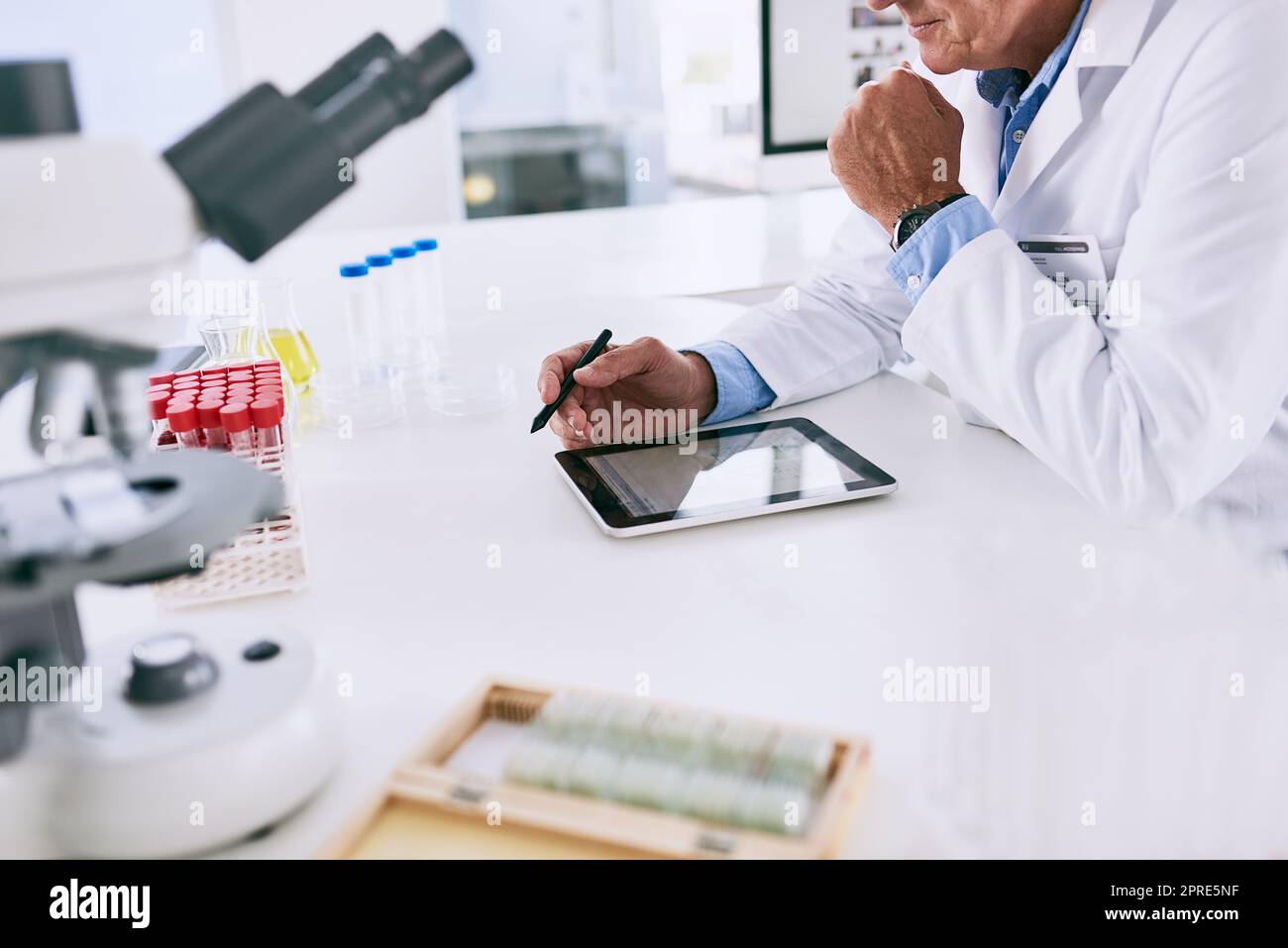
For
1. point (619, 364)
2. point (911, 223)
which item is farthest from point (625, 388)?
point (911, 223)

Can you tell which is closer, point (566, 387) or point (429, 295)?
point (566, 387)

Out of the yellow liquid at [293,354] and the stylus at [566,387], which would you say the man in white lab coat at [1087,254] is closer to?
the stylus at [566,387]

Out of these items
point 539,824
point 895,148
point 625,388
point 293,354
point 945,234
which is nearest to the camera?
point 539,824

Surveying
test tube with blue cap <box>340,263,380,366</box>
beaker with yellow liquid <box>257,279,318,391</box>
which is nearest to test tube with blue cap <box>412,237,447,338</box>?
test tube with blue cap <box>340,263,380,366</box>

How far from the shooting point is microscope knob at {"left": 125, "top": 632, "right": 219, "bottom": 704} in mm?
633

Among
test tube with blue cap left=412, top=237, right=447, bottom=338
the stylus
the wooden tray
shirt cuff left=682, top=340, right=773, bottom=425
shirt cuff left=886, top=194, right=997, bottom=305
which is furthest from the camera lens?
test tube with blue cap left=412, top=237, right=447, bottom=338

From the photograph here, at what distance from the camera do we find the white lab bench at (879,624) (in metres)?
0.66

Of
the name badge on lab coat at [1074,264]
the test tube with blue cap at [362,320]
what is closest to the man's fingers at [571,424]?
the test tube with blue cap at [362,320]

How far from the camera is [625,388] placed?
133 centimetres

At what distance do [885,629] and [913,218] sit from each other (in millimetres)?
523

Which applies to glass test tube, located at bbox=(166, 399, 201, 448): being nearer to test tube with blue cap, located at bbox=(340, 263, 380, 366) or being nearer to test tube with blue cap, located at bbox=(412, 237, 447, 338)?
test tube with blue cap, located at bbox=(340, 263, 380, 366)

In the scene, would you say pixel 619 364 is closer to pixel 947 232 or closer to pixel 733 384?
pixel 733 384

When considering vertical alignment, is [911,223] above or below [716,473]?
above
